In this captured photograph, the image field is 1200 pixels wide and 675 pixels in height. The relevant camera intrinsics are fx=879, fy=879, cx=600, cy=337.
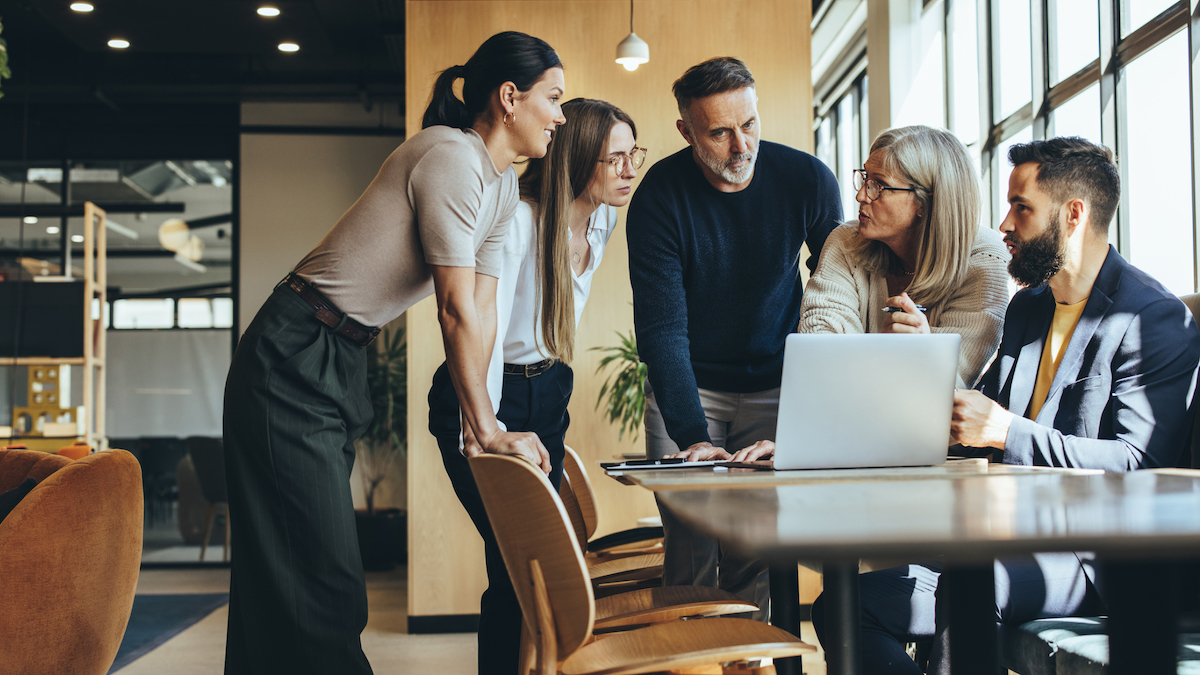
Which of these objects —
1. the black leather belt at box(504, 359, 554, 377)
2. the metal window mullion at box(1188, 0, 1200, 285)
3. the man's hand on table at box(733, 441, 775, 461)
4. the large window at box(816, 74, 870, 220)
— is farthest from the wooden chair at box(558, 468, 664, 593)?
the large window at box(816, 74, 870, 220)

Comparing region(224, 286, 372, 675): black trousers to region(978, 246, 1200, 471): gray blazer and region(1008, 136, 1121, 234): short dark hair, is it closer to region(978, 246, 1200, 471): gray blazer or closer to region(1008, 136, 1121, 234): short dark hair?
region(978, 246, 1200, 471): gray blazer

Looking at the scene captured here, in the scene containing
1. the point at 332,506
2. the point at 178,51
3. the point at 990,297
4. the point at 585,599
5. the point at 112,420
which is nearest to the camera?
the point at 585,599

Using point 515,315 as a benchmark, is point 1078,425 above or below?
below

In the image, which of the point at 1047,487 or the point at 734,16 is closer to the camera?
the point at 1047,487

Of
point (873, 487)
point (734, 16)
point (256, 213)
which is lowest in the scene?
point (873, 487)

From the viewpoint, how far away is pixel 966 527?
73 cm

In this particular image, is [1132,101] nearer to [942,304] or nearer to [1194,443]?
Result: [942,304]

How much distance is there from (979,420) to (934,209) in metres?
0.58

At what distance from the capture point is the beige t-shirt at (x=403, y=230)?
1671 millimetres

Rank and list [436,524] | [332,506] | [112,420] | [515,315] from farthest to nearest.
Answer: [112,420]
[436,524]
[515,315]
[332,506]

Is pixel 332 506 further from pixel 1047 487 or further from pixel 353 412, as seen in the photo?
→ pixel 1047 487

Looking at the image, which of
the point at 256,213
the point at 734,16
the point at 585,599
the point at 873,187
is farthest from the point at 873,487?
the point at 256,213

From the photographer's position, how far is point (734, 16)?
4.45 metres

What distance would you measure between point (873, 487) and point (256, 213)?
22.0ft
